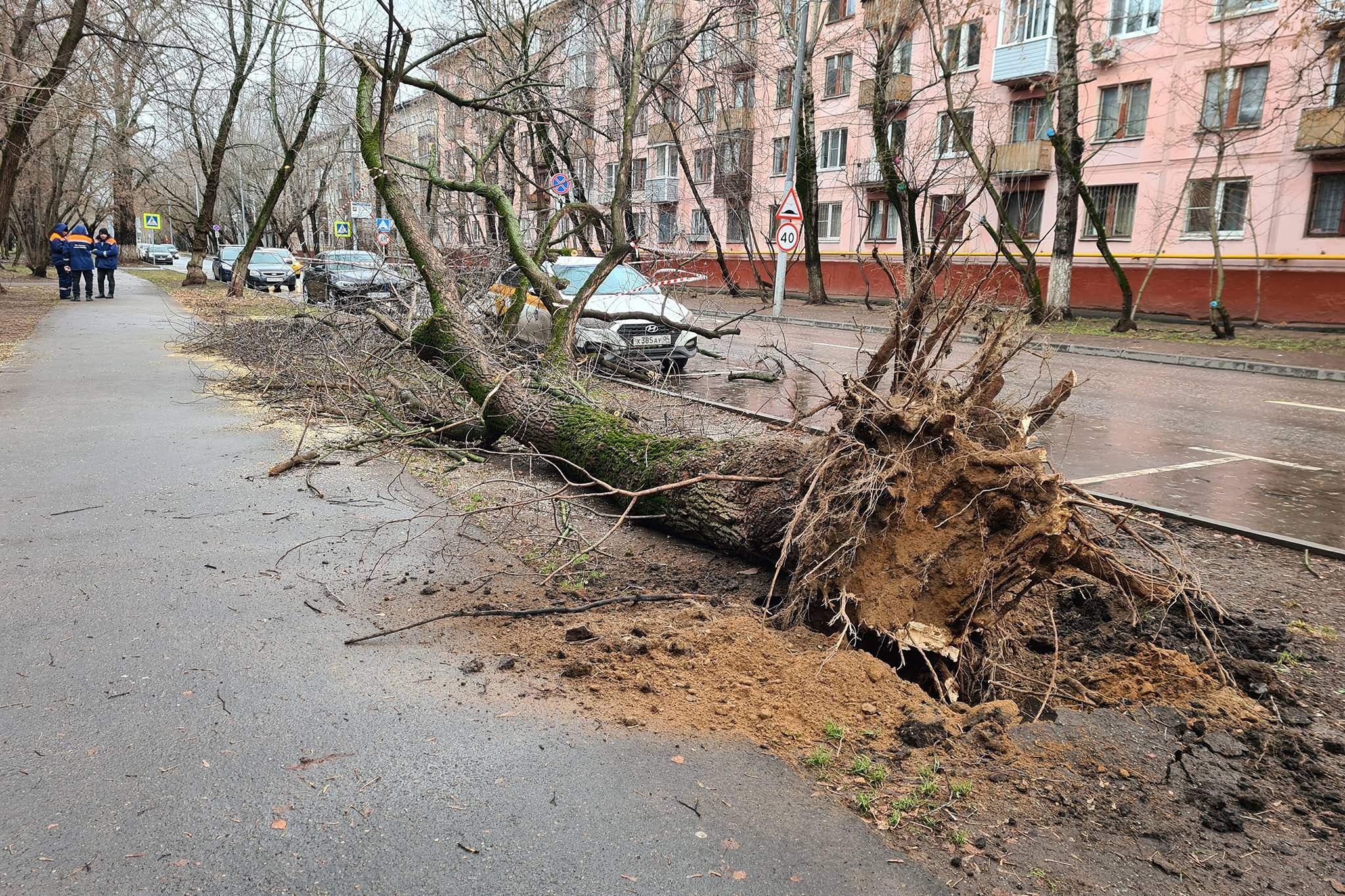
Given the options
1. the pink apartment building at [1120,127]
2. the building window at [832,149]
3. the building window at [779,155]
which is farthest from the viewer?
the building window at [779,155]

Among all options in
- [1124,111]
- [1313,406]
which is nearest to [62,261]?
[1313,406]

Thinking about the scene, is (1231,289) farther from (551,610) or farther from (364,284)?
(551,610)

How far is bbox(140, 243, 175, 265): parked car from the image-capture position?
68875mm

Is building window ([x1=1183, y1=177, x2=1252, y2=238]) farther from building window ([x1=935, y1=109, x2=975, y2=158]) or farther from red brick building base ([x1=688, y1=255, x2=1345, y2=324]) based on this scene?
building window ([x1=935, y1=109, x2=975, y2=158])

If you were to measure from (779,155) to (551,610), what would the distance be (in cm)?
3932

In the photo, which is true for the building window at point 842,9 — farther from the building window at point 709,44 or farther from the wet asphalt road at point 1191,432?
the wet asphalt road at point 1191,432

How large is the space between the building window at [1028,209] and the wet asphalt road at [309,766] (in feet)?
101

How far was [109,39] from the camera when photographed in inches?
683

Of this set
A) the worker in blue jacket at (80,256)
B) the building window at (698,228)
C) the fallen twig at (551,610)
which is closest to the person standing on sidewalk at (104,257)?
the worker in blue jacket at (80,256)

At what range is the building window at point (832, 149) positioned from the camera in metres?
38.4

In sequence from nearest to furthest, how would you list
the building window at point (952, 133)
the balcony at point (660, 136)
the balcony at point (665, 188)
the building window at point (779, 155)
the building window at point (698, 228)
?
the building window at point (952, 133) < the building window at point (779, 155) < the balcony at point (660, 136) < the building window at point (698, 228) < the balcony at point (665, 188)

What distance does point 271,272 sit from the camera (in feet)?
120

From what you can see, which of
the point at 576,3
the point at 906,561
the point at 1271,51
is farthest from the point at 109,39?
the point at 1271,51

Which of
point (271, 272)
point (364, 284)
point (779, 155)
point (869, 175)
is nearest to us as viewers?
point (364, 284)
